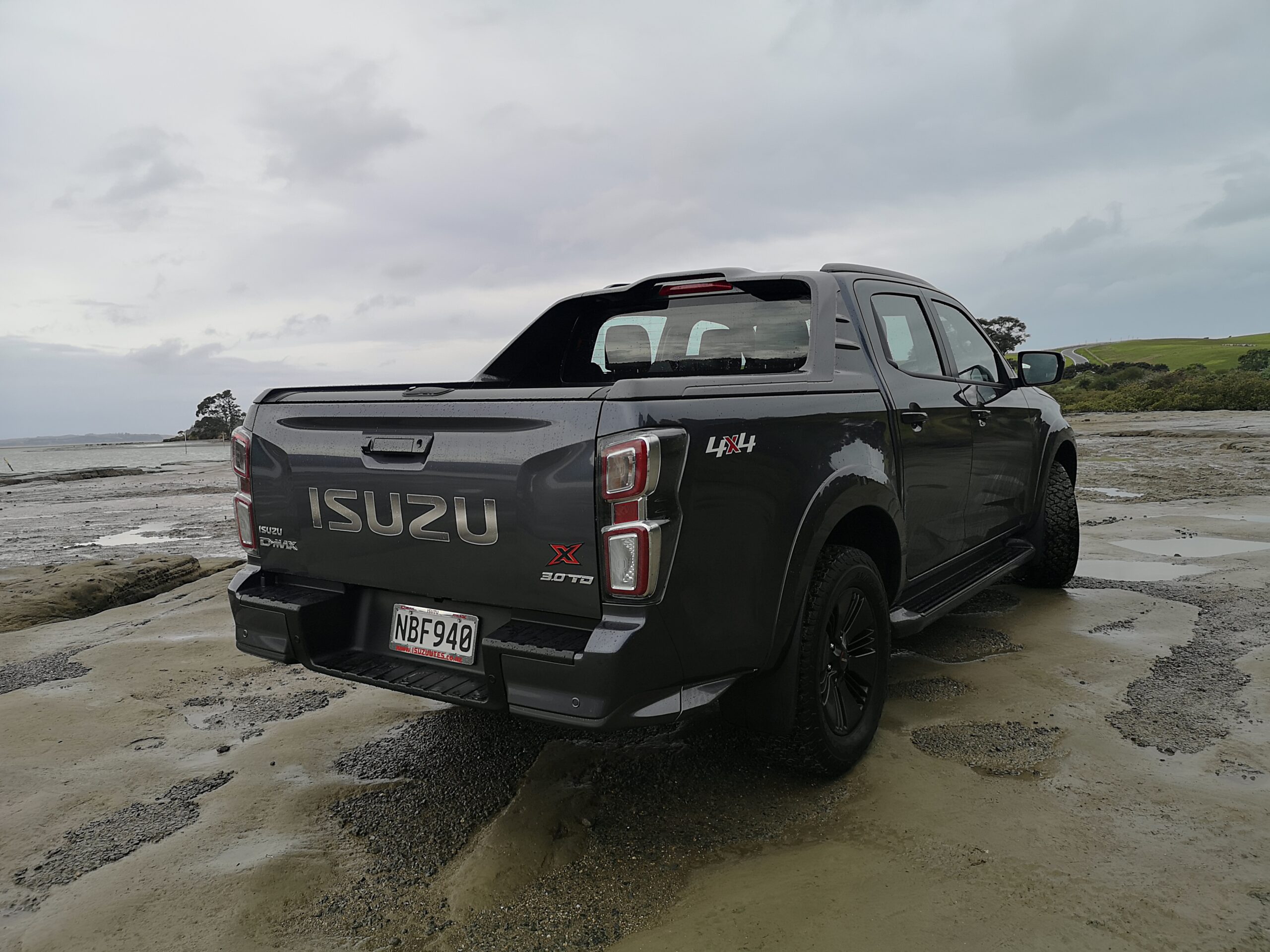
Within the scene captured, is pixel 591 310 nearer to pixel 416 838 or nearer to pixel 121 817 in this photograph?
pixel 416 838

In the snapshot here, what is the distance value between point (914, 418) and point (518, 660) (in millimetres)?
1984

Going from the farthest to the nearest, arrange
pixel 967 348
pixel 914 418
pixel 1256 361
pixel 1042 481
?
pixel 1256 361 → pixel 1042 481 → pixel 967 348 → pixel 914 418

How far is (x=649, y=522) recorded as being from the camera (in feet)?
7.29

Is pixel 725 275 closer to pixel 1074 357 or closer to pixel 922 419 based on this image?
pixel 922 419

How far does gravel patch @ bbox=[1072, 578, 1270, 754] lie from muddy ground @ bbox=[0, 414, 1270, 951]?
0.06ft

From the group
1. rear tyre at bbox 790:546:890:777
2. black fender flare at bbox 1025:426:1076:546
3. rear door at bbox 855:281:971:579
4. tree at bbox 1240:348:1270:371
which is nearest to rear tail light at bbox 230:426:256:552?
rear tyre at bbox 790:546:890:777

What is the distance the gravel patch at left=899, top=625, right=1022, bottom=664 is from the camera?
4.24 meters

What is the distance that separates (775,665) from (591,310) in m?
2.12

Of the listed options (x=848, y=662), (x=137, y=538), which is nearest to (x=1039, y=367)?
(x=848, y=662)

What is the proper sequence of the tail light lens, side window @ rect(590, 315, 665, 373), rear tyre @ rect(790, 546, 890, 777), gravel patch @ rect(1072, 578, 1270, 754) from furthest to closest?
1. side window @ rect(590, 315, 665, 373)
2. gravel patch @ rect(1072, 578, 1270, 754)
3. the tail light lens
4. rear tyre @ rect(790, 546, 890, 777)

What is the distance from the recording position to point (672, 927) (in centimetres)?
220

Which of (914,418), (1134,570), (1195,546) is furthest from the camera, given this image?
(1195,546)

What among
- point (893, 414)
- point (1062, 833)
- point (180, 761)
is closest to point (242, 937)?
point (180, 761)

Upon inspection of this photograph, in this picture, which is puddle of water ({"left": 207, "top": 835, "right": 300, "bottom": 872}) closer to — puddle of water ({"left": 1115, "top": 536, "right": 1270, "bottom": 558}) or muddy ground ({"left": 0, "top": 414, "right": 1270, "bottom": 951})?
muddy ground ({"left": 0, "top": 414, "right": 1270, "bottom": 951})
